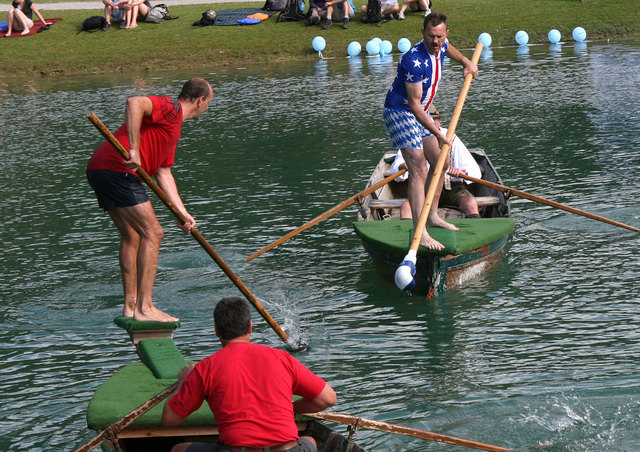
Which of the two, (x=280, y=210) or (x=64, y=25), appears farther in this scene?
(x=64, y=25)

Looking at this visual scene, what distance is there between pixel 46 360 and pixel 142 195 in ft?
7.32

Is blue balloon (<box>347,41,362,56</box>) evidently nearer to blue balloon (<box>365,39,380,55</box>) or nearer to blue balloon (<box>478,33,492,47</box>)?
blue balloon (<box>365,39,380,55</box>)

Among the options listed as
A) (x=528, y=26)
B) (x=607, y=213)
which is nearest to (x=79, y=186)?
(x=607, y=213)

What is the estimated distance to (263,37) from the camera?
101 feet

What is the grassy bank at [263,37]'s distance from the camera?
29.6m

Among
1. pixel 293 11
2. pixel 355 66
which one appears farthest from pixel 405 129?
pixel 293 11

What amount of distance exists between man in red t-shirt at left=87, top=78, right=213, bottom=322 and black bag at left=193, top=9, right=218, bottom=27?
25.3m

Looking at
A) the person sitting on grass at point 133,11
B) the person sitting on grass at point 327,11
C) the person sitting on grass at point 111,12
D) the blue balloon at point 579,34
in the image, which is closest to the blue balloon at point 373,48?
the person sitting on grass at point 327,11

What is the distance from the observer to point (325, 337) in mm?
9211

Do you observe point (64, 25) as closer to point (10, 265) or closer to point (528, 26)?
point (528, 26)

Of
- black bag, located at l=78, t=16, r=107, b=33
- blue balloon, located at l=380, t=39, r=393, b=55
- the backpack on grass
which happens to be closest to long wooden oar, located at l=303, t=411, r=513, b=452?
blue balloon, located at l=380, t=39, r=393, b=55

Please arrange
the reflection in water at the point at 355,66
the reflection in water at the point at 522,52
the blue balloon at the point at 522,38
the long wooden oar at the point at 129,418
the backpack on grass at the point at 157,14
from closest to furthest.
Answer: the long wooden oar at the point at 129,418, the reflection in water at the point at 355,66, the reflection in water at the point at 522,52, the blue balloon at the point at 522,38, the backpack on grass at the point at 157,14

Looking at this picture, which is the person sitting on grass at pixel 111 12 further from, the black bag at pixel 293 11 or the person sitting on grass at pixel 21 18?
the black bag at pixel 293 11

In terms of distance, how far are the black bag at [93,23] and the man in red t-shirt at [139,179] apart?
25929mm
